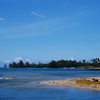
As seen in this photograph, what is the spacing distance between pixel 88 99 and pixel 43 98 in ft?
17.7

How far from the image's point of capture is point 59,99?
83.3ft

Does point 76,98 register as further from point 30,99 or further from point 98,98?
point 30,99

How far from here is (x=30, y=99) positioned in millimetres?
25625

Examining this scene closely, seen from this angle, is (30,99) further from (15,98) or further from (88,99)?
(88,99)

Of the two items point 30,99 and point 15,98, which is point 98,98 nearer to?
point 30,99

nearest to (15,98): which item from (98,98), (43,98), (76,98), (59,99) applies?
(43,98)

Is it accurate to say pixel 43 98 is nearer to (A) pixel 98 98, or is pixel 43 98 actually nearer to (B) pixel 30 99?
(B) pixel 30 99

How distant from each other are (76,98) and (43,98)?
3995mm

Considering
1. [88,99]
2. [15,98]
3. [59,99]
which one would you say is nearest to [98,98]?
[88,99]

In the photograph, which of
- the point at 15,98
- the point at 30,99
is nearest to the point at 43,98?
the point at 30,99

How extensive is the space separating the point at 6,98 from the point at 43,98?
4.50 meters

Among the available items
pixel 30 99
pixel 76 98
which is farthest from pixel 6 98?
pixel 76 98

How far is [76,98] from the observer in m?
26.0

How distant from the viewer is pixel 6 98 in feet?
85.9
